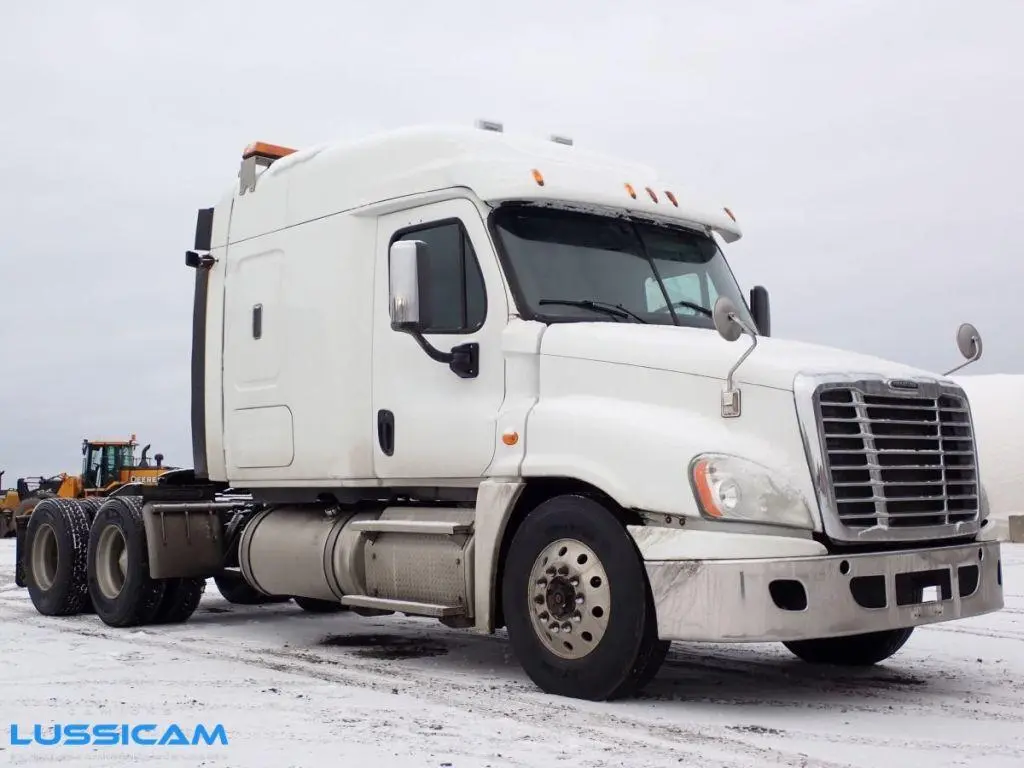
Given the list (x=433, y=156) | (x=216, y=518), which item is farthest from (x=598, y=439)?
(x=216, y=518)

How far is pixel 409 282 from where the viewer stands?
7.21 m

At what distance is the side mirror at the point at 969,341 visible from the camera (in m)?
7.25

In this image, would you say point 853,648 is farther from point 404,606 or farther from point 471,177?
point 471,177

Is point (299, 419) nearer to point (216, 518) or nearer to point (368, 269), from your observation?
point (368, 269)

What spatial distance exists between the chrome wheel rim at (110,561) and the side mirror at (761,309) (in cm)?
564

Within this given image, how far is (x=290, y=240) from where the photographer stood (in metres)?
9.09

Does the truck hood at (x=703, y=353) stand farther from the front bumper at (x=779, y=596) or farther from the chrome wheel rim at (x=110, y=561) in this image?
the chrome wheel rim at (x=110, y=561)

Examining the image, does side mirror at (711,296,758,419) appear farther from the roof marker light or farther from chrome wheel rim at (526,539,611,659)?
the roof marker light

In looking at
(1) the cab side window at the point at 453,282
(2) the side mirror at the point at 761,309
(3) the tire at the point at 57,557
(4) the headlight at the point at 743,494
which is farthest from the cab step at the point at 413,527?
(3) the tire at the point at 57,557

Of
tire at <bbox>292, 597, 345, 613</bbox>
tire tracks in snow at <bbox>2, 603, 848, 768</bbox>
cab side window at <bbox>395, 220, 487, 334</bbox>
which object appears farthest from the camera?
tire at <bbox>292, 597, 345, 613</bbox>

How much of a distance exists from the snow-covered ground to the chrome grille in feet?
3.34

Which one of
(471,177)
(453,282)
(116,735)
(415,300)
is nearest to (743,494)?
(415,300)

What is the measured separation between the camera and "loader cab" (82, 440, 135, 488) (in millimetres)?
30766

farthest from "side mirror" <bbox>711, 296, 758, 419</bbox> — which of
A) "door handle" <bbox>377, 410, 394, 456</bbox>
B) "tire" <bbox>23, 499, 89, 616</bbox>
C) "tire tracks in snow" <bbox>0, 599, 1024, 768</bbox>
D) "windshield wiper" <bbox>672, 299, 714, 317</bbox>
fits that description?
"tire" <bbox>23, 499, 89, 616</bbox>
